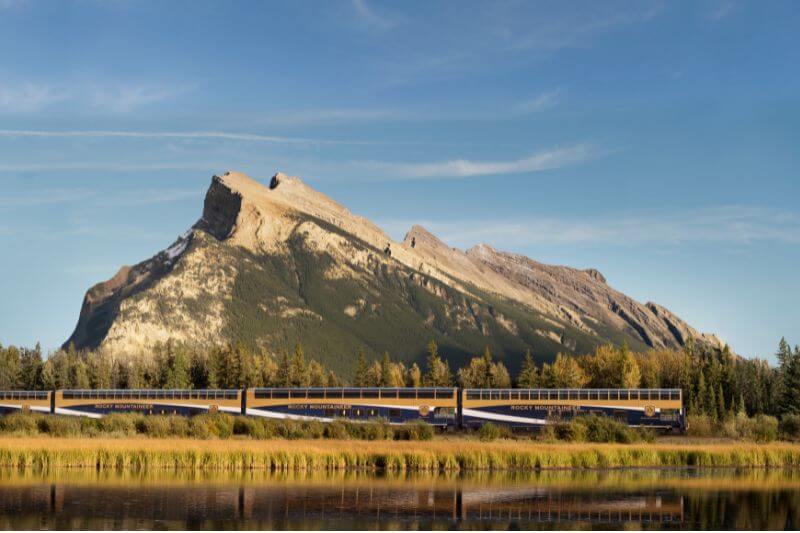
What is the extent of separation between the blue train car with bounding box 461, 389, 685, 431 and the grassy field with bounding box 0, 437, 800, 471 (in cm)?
2386

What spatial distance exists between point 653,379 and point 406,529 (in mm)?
134357

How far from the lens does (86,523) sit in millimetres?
40656

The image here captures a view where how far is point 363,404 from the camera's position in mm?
104000

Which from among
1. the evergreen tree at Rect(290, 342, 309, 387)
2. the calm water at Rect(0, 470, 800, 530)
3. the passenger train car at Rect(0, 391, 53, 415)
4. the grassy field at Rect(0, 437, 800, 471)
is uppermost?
the evergreen tree at Rect(290, 342, 309, 387)

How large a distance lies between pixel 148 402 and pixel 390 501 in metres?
72.4

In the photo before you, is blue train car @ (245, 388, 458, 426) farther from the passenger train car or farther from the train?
the passenger train car

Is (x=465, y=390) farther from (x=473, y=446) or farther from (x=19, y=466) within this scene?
(x=19, y=466)

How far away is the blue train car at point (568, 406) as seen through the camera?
9844 cm

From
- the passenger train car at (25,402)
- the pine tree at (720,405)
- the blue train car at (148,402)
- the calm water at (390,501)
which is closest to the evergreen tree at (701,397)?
the pine tree at (720,405)

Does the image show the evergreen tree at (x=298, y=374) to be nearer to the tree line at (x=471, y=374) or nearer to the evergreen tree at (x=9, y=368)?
the tree line at (x=471, y=374)

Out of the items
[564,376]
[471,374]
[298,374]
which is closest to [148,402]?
[298,374]

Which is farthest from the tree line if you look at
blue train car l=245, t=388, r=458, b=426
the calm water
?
the calm water

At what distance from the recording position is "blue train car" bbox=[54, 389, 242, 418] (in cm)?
11212

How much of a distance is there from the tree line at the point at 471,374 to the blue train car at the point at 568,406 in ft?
127
